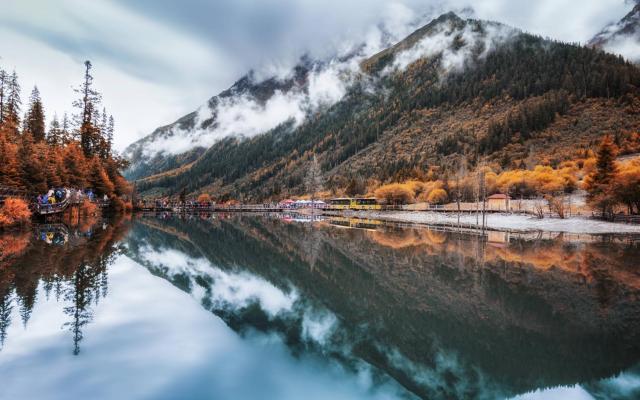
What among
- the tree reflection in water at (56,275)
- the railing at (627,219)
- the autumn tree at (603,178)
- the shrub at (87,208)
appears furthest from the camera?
the shrub at (87,208)

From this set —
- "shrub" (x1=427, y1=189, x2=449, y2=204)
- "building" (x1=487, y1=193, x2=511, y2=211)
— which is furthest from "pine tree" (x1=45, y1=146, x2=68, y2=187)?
"shrub" (x1=427, y1=189, x2=449, y2=204)

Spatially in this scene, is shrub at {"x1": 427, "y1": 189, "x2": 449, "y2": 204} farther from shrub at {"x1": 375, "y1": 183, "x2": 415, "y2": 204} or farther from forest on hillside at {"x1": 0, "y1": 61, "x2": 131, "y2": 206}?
forest on hillside at {"x1": 0, "y1": 61, "x2": 131, "y2": 206}

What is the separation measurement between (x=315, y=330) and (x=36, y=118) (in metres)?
63.8

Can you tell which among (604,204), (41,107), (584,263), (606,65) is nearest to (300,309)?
(584,263)

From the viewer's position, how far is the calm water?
269 inches

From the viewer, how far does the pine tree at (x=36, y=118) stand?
56.0m

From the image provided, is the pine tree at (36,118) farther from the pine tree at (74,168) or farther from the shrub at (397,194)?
the shrub at (397,194)

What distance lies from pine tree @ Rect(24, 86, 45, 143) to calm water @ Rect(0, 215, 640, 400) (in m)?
46.5

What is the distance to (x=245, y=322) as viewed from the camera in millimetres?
10516

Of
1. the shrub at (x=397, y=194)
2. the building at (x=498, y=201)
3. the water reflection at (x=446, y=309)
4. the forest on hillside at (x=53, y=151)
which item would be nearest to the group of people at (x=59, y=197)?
the forest on hillside at (x=53, y=151)

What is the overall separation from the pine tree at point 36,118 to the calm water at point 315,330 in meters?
46.5

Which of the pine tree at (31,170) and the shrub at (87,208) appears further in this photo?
the shrub at (87,208)

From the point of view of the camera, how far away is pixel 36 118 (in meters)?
57.8

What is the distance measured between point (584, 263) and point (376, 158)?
147 meters
